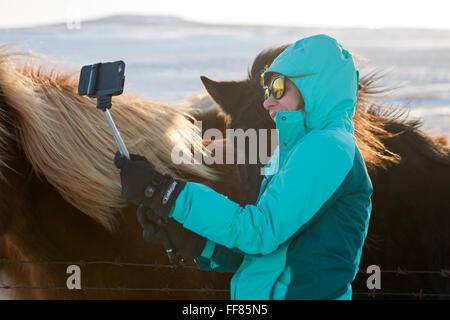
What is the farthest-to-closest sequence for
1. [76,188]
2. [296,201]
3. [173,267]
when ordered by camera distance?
[173,267] → [76,188] → [296,201]

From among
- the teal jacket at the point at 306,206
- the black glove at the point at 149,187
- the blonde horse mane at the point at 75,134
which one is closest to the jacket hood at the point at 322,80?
the teal jacket at the point at 306,206

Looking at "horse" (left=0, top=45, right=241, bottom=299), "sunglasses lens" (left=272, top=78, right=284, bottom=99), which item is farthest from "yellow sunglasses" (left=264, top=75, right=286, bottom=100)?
"horse" (left=0, top=45, right=241, bottom=299)

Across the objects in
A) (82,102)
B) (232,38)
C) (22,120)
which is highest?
(232,38)

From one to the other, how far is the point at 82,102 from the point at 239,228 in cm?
99

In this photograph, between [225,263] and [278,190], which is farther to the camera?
[225,263]

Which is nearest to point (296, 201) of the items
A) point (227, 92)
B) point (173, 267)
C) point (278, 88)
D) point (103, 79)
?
point (278, 88)

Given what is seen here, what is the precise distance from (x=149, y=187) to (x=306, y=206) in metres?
0.41

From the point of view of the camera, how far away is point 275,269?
118cm

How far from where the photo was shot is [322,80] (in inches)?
47.3

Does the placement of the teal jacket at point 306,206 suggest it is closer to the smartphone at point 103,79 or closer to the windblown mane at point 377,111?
the smartphone at point 103,79

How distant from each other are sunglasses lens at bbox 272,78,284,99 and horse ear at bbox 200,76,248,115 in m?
1.06

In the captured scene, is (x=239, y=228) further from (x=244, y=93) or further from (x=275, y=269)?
(x=244, y=93)

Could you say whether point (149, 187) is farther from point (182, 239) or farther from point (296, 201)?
point (296, 201)
